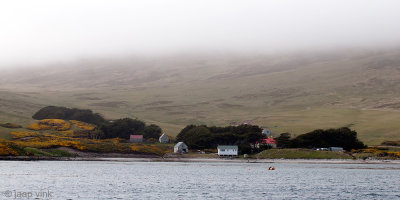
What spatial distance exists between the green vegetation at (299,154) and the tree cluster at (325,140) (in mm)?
6035

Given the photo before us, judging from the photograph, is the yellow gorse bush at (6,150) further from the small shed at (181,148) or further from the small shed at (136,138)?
the small shed at (136,138)

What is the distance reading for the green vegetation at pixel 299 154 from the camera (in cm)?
13088

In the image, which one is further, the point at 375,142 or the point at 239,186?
the point at 375,142

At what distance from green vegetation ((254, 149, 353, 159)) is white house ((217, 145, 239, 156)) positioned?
6.97 meters

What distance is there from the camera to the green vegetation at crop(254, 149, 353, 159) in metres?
131

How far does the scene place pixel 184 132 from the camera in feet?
541

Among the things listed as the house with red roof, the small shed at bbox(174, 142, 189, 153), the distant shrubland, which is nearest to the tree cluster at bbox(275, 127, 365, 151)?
the house with red roof

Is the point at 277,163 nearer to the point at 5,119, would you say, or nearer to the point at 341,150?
the point at 341,150

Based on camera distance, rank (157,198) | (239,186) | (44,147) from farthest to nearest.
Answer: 1. (44,147)
2. (239,186)
3. (157,198)

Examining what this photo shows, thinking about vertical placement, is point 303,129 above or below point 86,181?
above

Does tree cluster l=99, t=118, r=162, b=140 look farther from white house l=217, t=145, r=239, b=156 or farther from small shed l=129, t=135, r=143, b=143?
white house l=217, t=145, r=239, b=156

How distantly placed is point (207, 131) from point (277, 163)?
3432 cm

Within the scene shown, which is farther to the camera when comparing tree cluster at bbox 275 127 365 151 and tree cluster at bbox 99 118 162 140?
tree cluster at bbox 99 118 162 140

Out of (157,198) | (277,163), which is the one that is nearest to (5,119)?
(277,163)
